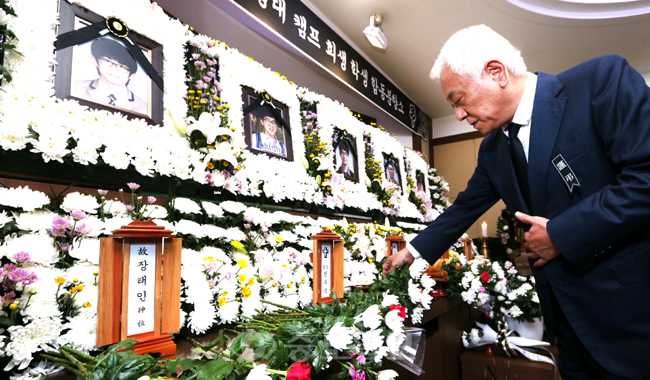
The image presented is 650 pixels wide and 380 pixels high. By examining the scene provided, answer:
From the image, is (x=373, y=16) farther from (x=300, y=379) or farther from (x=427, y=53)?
(x=300, y=379)

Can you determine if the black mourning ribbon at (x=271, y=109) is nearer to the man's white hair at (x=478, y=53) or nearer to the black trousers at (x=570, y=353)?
the man's white hair at (x=478, y=53)

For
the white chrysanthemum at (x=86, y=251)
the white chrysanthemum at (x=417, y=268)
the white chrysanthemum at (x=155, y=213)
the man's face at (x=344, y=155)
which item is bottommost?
the white chrysanthemum at (x=417, y=268)

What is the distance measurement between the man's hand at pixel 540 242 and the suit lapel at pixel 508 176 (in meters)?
0.17

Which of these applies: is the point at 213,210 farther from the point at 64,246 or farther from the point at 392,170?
the point at 392,170

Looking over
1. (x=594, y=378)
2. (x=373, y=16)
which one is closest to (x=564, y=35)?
(x=373, y=16)

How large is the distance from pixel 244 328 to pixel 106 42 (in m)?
1.22

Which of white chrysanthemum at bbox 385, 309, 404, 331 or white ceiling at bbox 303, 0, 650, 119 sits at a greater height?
white ceiling at bbox 303, 0, 650, 119

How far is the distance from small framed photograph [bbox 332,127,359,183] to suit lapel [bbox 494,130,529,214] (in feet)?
4.81

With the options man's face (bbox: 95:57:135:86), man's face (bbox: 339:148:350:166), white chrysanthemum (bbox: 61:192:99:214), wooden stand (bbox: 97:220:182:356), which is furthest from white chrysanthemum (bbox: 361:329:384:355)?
man's face (bbox: 339:148:350:166)

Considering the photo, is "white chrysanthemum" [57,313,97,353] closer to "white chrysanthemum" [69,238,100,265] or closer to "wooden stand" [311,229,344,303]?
"white chrysanthemum" [69,238,100,265]

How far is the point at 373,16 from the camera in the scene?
11.8ft

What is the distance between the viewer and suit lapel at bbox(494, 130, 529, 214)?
120cm

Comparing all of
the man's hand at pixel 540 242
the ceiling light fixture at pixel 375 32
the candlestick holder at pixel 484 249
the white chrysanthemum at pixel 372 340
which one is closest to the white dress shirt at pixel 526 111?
the man's hand at pixel 540 242

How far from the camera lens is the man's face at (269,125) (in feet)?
6.91
